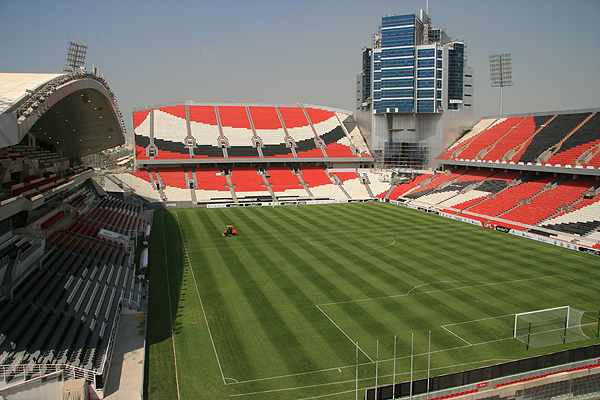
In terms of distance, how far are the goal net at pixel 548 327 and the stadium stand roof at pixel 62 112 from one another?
780 inches

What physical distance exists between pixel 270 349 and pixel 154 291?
903 centimetres

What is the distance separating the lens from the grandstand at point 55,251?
1335 cm

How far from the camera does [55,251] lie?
2238 cm

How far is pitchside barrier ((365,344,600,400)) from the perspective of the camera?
40.1 ft

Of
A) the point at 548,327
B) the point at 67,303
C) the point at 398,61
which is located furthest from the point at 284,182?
the point at 548,327

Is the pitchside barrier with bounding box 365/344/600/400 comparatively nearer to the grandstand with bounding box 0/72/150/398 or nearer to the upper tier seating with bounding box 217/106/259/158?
the grandstand with bounding box 0/72/150/398

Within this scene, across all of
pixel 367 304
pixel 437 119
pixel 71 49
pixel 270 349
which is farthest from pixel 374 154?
pixel 270 349

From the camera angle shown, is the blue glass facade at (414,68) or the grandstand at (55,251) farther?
the blue glass facade at (414,68)

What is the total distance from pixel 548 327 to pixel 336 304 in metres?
9.12

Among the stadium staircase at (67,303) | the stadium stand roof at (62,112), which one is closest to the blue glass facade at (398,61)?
the stadium stand roof at (62,112)

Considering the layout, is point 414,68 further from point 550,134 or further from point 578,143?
point 578,143

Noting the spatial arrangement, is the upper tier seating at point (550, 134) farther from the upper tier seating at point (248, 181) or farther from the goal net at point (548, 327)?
the upper tier seating at point (248, 181)

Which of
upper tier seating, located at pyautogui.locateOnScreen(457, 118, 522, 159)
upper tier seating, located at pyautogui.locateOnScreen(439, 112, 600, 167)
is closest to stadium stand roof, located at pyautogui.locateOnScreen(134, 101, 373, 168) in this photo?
upper tier seating, located at pyautogui.locateOnScreen(457, 118, 522, 159)

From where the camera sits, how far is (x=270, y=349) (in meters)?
15.9
